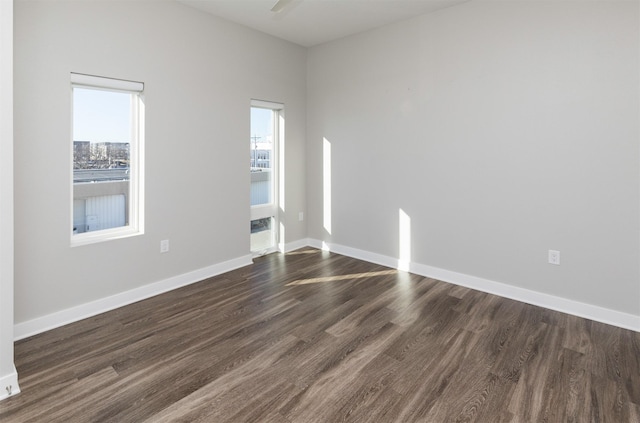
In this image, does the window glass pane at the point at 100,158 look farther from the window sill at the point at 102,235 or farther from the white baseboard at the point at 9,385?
the white baseboard at the point at 9,385

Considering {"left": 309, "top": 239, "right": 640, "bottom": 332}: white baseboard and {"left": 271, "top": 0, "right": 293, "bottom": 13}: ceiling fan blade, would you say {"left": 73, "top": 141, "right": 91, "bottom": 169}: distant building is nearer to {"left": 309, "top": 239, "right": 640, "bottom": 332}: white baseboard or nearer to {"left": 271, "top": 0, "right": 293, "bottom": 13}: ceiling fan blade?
{"left": 271, "top": 0, "right": 293, "bottom": 13}: ceiling fan blade

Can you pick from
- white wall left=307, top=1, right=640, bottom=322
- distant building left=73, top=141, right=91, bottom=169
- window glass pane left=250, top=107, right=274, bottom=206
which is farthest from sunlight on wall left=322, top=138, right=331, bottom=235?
distant building left=73, top=141, right=91, bottom=169

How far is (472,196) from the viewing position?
11.4 ft

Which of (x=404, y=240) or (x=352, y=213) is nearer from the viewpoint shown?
(x=404, y=240)

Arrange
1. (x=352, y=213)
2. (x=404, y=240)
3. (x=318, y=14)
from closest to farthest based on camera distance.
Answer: (x=318, y=14), (x=404, y=240), (x=352, y=213)

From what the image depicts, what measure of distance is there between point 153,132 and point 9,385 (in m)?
2.12

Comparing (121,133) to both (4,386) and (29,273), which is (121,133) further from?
(4,386)

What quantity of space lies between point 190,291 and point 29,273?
49.1 inches

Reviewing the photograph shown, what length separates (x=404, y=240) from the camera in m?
4.05

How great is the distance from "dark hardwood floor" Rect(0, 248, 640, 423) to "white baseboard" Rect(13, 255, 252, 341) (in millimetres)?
85

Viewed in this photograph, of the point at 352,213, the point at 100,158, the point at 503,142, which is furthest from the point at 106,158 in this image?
the point at 503,142

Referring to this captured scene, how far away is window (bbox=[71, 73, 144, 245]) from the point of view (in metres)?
2.91

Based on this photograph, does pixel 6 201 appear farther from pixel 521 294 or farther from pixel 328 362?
pixel 521 294

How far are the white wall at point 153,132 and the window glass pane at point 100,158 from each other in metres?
0.19
